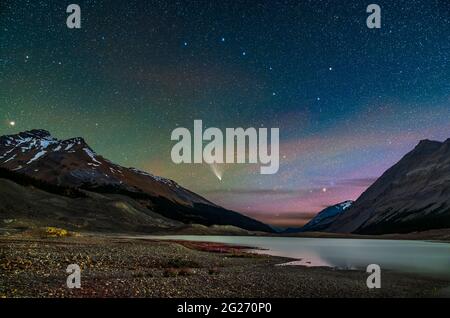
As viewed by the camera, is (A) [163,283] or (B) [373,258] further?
(B) [373,258]

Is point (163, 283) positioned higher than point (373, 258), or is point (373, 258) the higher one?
point (163, 283)

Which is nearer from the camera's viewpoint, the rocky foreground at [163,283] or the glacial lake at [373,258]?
the rocky foreground at [163,283]

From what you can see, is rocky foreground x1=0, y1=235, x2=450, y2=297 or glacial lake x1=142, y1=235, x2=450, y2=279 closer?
rocky foreground x1=0, y1=235, x2=450, y2=297

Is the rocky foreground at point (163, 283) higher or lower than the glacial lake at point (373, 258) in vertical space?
higher

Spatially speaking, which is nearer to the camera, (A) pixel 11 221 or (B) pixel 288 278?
(B) pixel 288 278

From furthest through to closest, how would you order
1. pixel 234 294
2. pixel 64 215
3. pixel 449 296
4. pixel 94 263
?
pixel 64 215 → pixel 94 263 → pixel 449 296 → pixel 234 294

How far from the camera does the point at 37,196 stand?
18338cm

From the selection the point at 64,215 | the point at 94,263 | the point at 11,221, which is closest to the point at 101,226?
the point at 64,215

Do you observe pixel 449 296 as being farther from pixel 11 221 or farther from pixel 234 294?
pixel 11 221

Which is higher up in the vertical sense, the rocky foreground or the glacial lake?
the rocky foreground

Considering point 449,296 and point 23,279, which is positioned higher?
point 23,279
